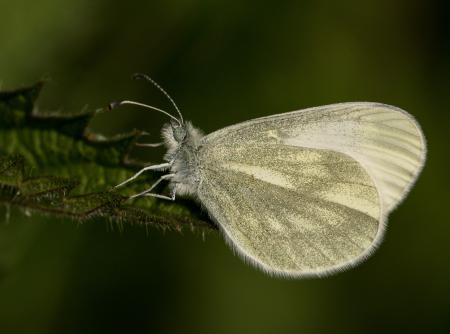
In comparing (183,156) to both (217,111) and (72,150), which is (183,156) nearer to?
(72,150)

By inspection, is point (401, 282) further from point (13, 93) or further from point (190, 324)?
point (13, 93)

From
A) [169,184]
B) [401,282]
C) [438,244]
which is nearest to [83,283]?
[169,184]

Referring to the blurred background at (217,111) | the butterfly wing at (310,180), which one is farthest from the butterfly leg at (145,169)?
the blurred background at (217,111)

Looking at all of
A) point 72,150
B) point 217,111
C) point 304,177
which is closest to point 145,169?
point 72,150

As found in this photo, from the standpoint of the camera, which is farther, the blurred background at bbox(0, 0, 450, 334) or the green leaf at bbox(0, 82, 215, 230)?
the blurred background at bbox(0, 0, 450, 334)

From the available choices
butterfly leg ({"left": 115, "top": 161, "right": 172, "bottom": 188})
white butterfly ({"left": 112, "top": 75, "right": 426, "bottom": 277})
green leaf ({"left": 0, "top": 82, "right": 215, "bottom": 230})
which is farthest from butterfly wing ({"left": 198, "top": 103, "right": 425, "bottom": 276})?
green leaf ({"left": 0, "top": 82, "right": 215, "bottom": 230})

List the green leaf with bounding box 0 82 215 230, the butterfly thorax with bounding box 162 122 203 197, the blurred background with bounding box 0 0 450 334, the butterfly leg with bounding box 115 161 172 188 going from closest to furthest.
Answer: the green leaf with bounding box 0 82 215 230 → the butterfly leg with bounding box 115 161 172 188 → the butterfly thorax with bounding box 162 122 203 197 → the blurred background with bounding box 0 0 450 334

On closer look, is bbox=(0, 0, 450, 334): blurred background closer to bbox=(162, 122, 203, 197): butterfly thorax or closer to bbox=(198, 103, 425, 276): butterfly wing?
bbox=(162, 122, 203, 197): butterfly thorax

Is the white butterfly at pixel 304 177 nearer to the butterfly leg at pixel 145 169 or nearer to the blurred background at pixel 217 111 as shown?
the butterfly leg at pixel 145 169
